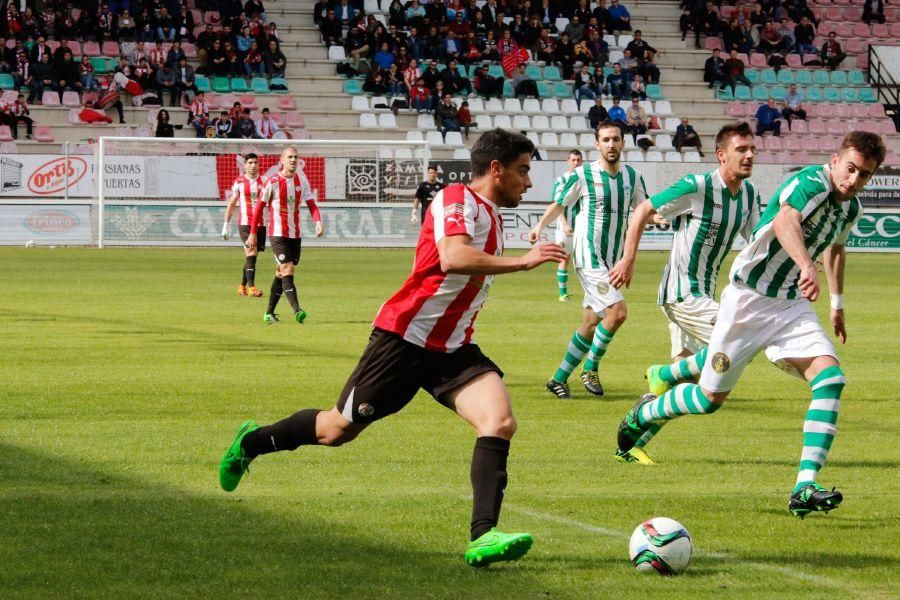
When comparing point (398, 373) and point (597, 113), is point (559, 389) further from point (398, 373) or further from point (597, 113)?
point (597, 113)

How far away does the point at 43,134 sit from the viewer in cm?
3641

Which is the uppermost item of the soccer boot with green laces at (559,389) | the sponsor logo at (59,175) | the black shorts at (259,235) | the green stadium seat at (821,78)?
the green stadium seat at (821,78)

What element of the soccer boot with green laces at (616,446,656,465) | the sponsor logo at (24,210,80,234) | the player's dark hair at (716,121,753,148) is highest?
the player's dark hair at (716,121,753,148)

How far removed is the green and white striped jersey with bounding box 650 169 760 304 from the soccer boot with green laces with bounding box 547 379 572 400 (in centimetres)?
181

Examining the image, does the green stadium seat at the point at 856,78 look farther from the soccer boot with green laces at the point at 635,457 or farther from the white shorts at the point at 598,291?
the soccer boot with green laces at the point at 635,457

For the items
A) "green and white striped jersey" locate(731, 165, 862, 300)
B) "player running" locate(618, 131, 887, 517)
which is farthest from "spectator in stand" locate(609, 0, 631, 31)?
"green and white striped jersey" locate(731, 165, 862, 300)

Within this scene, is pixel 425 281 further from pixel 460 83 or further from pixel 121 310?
pixel 460 83

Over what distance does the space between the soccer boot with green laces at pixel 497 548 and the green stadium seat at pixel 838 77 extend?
140 ft

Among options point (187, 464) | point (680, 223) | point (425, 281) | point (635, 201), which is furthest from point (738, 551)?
point (635, 201)

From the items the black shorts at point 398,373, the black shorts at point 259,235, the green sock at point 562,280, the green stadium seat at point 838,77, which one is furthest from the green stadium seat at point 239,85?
the black shorts at point 398,373

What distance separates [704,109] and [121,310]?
28.5 m

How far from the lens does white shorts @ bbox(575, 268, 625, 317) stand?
11.8 meters

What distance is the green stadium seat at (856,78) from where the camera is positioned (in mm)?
45656

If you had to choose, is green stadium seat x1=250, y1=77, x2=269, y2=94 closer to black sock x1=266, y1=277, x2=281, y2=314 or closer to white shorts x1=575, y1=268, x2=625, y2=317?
black sock x1=266, y1=277, x2=281, y2=314
